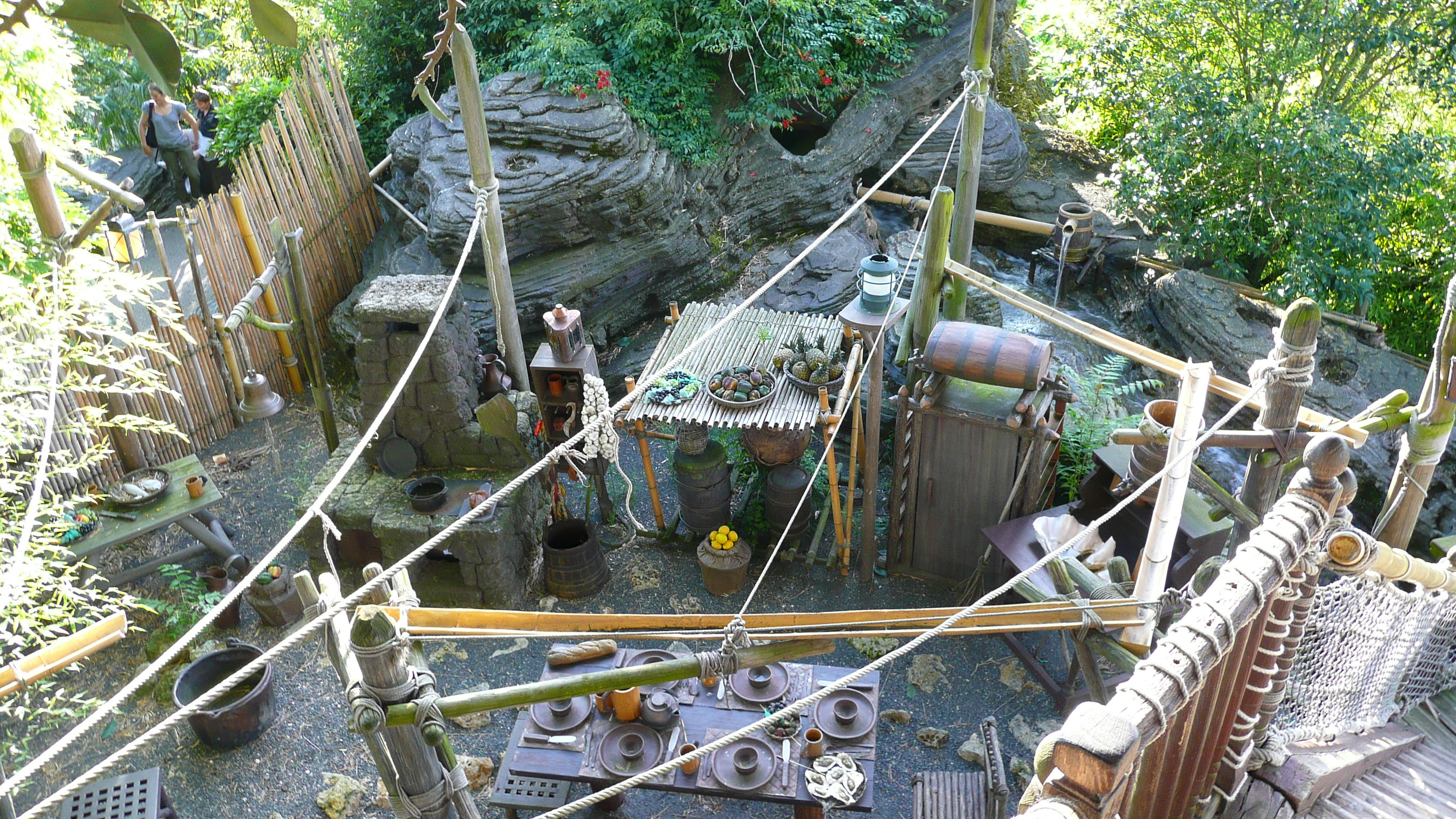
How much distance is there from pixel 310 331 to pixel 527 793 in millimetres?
3485

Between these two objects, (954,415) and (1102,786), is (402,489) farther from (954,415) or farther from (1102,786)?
(1102,786)

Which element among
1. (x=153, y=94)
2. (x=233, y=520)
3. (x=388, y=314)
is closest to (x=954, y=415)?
(x=388, y=314)

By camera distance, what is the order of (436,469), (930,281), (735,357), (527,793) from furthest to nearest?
(735,357) → (436,469) → (930,281) → (527,793)

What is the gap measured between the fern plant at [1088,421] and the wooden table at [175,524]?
231 inches

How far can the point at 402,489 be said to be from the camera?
6828mm

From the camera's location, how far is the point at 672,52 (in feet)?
31.9

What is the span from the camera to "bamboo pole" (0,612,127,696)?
2775mm

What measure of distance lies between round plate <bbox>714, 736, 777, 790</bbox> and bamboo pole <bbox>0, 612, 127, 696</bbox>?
2962 millimetres

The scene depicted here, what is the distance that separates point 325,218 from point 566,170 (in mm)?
2695

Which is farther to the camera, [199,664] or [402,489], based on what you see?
[402,489]

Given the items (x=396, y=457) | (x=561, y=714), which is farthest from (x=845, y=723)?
(x=396, y=457)

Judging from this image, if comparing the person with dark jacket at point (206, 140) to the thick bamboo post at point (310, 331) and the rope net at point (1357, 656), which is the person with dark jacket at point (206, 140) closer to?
the thick bamboo post at point (310, 331)

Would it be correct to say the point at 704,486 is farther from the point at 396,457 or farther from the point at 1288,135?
the point at 1288,135

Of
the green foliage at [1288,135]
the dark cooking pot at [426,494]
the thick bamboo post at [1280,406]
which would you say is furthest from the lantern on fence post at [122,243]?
the green foliage at [1288,135]
